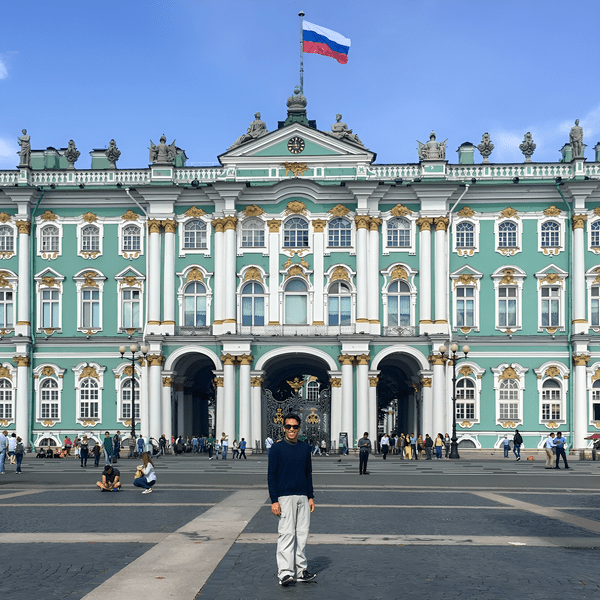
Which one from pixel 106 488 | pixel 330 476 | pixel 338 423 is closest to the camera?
pixel 106 488

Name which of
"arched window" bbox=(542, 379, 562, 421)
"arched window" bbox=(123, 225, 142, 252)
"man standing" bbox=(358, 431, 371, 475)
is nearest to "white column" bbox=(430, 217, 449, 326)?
"arched window" bbox=(542, 379, 562, 421)

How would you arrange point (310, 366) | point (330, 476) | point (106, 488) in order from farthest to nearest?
1. point (310, 366)
2. point (330, 476)
3. point (106, 488)

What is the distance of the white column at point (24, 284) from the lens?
193 feet

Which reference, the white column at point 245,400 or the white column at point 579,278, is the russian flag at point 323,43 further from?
the white column at point 245,400

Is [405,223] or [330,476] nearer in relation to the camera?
[330,476]

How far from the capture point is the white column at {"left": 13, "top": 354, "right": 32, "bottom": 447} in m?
58.4

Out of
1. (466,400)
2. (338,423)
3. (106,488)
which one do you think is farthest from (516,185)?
(106,488)

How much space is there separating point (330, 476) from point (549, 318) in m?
27.9

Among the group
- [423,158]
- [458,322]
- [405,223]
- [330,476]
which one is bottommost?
[330,476]

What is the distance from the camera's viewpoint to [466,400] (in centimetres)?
5734

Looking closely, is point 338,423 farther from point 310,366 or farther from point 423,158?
point 423,158

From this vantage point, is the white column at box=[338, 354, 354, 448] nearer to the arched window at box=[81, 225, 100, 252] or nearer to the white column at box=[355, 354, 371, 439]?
the white column at box=[355, 354, 371, 439]

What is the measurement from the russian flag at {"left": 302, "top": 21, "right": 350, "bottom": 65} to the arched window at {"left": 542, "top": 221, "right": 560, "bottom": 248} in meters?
16.8

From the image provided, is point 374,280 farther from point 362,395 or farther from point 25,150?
point 25,150
